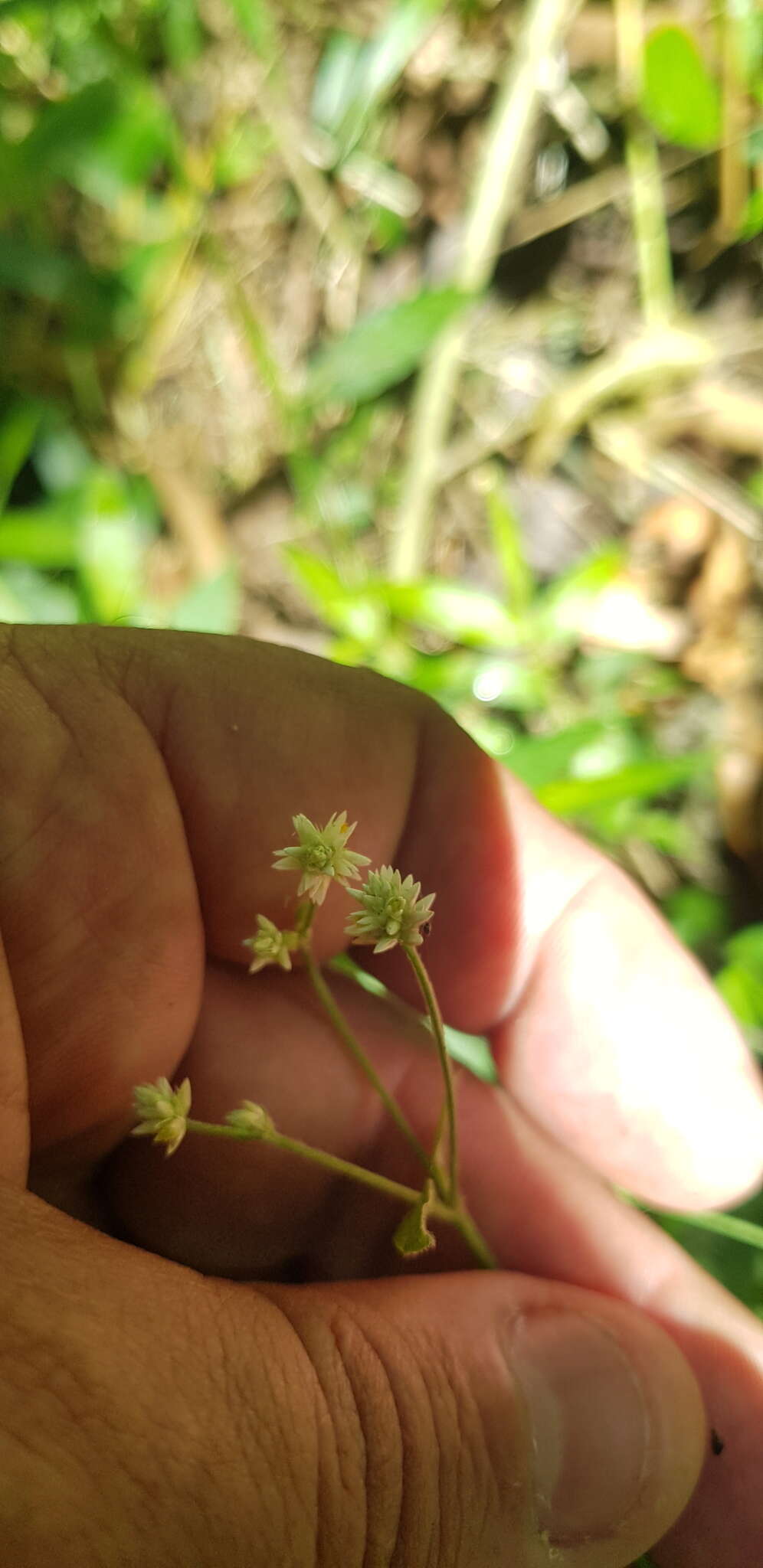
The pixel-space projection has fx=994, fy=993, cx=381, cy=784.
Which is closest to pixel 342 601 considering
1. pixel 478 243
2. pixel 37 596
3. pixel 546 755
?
pixel 546 755

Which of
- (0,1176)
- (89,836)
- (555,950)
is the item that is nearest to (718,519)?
(555,950)

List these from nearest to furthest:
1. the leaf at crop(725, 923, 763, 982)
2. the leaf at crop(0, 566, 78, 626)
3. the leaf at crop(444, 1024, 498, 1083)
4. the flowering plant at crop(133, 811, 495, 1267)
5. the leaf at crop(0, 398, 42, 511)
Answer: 1. the flowering plant at crop(133, 811, 495, 1267)
2. the leaf at crop(444, 1024, 498, 1083)
3. the leaf at crop(725, 923, 763, 982)
4. the leaf at crop(0, 566, 78, 626)
5. the leaf at crop(0, 398, 42, 511)

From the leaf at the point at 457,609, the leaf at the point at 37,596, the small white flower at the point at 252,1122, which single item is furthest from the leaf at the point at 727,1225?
the leaf at the point at 37,596

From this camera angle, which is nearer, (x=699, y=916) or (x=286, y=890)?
(x=286, y=890)

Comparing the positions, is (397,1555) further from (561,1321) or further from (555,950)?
(555,950)

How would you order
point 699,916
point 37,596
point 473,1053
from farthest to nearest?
point 37,596 < point 699,916 < point 473,1053

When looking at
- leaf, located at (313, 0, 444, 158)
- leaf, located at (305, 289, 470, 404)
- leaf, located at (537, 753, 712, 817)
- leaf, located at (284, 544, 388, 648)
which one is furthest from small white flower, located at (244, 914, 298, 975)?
leaf, located at (313, 0, 444, 158)

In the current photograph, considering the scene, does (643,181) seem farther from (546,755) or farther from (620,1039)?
(620,1039)

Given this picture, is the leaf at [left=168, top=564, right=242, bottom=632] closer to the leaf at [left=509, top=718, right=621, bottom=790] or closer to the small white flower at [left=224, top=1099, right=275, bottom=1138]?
the leaf at [left=509, top=718, right=621, bottom=790]
